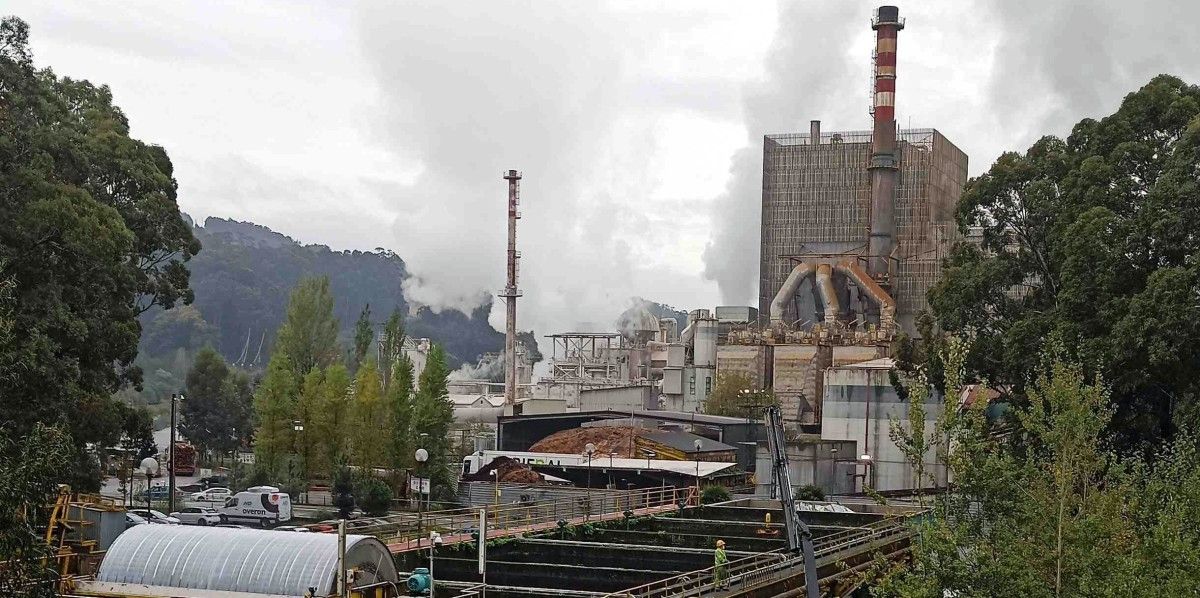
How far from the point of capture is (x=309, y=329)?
9662 cm

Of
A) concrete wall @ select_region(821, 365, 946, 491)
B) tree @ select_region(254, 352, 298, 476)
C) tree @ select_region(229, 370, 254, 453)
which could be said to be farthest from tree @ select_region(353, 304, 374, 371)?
concrete wall @ select_region(821, 365, 946, 491)

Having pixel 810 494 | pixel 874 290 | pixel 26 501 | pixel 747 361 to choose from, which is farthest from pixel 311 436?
pixel 874 290

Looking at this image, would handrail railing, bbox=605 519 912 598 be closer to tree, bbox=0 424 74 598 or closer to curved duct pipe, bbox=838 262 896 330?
tree, bbox=0 424 74 598

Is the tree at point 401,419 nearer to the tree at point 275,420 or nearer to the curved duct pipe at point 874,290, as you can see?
the tree at point 275,420

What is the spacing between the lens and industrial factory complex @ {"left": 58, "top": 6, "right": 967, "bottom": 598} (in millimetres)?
24734

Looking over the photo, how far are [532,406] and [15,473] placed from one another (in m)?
76.0

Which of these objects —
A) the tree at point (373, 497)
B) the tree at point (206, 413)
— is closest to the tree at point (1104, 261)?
the tree at point (373, 497)

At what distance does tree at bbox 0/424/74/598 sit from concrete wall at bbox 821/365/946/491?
5936 centimetres

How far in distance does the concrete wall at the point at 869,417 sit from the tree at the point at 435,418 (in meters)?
20.9

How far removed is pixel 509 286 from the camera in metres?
117

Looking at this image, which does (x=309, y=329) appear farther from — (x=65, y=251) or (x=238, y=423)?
(x=65, y=251)

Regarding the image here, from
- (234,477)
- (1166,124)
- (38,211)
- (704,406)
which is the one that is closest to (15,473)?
(38,211)

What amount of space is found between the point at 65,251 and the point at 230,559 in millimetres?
17014

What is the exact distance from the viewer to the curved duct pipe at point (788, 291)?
370 ft
